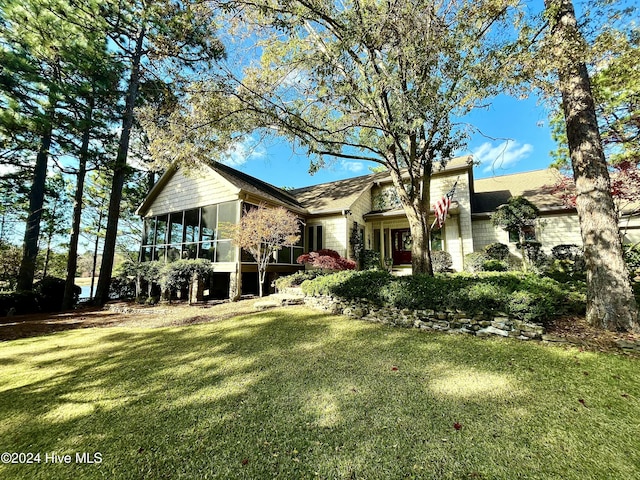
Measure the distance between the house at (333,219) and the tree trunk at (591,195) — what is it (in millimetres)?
6579

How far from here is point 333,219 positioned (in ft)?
44.0

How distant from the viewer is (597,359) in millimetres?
3697

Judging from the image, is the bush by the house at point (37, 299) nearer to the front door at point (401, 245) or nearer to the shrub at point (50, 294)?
the shrub at point (50, 294)

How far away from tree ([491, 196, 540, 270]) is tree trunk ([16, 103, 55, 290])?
18.9 metres

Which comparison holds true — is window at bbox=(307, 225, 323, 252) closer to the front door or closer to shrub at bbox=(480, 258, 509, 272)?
the front door

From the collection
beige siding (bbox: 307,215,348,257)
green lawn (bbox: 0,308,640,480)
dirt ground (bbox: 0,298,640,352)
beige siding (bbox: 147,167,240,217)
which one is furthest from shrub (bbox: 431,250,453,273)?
beige siding (bbox: 147,167,240,217)

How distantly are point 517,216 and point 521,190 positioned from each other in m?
5.63

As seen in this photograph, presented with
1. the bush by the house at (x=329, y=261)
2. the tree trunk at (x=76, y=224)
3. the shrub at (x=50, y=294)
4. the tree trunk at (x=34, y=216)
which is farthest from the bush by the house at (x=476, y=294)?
the tree trunk at (x=34, y=216)

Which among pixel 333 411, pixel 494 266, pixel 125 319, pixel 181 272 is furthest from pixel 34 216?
pixel 494 266

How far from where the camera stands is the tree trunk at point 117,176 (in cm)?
1216

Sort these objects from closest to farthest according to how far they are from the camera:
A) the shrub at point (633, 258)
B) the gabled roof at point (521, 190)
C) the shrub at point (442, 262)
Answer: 1. the shrub at point (633, 258)
2. the shrub at point (442, 262)
3. the gabled roof at point (521, 190)

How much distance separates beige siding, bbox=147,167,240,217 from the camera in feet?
37.8

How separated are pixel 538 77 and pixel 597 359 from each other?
526 centimetres

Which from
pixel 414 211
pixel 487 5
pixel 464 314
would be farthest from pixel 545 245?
pixel 487 5
